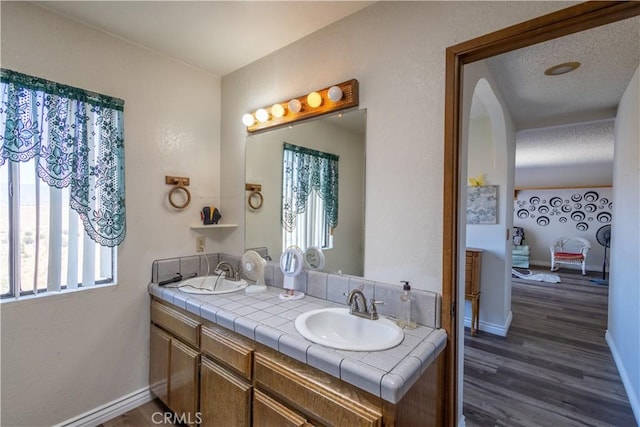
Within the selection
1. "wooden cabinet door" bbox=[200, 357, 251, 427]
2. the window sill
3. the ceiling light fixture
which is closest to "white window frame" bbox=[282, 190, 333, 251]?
"wooden cabinet door" bbox=[200, 357, 251, 427]

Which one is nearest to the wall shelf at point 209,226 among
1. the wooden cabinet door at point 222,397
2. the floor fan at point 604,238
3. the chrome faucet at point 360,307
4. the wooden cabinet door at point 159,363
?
the wooden cabinet door at point 159,363

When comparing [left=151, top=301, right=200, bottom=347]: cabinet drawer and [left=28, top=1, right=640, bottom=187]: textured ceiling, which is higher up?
[left=28, top=1, right=640, bottom=187]: textured ceiling

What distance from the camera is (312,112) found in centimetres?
178

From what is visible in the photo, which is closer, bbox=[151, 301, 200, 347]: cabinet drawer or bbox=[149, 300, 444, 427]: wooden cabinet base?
bbox=[149, 300, 444, 427]: wooden cabinet base

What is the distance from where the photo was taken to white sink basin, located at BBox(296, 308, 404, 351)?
1.23 metres

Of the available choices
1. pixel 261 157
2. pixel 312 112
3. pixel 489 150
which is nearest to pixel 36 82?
pixel 261 157

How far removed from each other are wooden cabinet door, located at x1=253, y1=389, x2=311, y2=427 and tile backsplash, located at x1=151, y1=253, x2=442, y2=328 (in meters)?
0.61

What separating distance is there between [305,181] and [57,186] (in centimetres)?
142

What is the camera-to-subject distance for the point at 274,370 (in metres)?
1.20

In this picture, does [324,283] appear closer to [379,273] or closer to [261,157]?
[379,273]

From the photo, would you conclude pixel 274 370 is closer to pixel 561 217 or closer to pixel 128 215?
pixel 128 215

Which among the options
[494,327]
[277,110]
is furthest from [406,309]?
[494,327]

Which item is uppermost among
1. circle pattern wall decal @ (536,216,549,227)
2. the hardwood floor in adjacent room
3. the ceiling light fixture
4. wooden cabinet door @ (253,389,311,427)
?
the ceiling light fixture

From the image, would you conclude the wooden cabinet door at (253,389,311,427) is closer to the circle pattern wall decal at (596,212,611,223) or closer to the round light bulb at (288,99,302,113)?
the round light bulb at (288,99,302,113)
